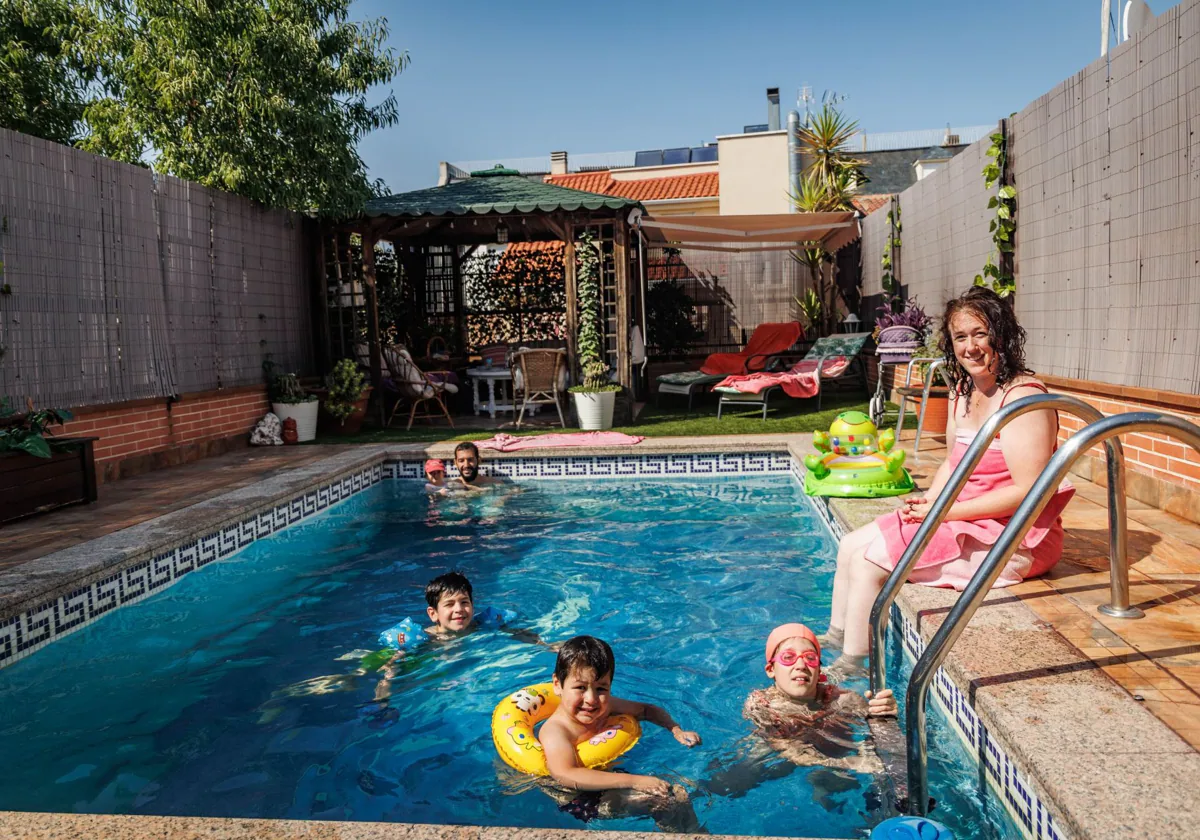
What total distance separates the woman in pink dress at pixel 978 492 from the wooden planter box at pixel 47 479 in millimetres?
5054

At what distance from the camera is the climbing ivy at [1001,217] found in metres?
7.04

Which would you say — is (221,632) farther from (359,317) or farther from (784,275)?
(784,275)

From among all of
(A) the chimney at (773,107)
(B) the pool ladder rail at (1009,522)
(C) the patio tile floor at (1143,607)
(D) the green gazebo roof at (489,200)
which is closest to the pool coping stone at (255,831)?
(B) the pool ladder rail at (1009,522)

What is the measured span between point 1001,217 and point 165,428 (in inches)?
286

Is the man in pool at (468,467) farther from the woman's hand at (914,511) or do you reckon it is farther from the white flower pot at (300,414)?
the woman's hand at (914,511)

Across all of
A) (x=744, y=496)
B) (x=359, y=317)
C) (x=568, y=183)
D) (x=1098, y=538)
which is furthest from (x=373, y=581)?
(x=568, y=183)

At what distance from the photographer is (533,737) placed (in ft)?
9.91

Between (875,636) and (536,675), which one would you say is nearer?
(875,636)

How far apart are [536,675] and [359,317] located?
8.02 metres

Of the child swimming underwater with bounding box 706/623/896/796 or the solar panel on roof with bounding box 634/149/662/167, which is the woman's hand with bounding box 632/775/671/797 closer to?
the child swimming underwater with bounding box 706/623/896/796

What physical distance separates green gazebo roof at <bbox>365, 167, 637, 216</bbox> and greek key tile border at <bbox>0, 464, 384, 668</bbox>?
461 cm

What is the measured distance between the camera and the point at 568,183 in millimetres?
27984

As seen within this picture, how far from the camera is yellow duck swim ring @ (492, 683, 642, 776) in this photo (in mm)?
2951

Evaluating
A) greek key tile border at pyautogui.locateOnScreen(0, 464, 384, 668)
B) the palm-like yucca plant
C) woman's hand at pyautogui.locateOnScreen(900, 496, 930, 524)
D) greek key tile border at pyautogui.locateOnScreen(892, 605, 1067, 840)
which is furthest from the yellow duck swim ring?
the palm-like yucca plant
